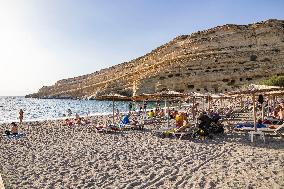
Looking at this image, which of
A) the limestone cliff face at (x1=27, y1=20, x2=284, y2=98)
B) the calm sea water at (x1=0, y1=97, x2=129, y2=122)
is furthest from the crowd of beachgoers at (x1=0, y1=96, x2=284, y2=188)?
the limestone cliff face at (x1=27, y1=20, x2=284, y2=98)

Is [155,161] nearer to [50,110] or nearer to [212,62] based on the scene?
[50,110]

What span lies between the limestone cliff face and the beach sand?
226 feet

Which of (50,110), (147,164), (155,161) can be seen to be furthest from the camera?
(50,110)

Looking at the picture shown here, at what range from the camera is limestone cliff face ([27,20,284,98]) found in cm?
8581

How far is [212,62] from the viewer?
92812 millimetres

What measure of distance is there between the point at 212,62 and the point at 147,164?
84.7 metres

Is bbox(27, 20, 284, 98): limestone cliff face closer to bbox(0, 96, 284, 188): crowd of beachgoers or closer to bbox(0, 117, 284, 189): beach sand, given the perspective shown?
bbox(0, 96, 284, 188): crowd of beachgoers

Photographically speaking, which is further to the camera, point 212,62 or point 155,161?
point 212,62

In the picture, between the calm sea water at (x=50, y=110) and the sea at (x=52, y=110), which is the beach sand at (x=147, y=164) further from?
the calm sea water at (x=50, y=110)

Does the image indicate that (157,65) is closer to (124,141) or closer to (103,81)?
(103,81)

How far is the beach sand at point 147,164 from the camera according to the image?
8.87 m

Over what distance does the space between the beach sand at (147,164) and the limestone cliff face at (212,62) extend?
6886cm

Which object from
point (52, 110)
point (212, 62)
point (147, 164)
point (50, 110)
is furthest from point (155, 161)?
point (212, 62)

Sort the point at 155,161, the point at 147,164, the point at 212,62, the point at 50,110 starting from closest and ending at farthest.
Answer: the point at 147,164, the point at 155,161, the point at 50,110, the point at 212,62
